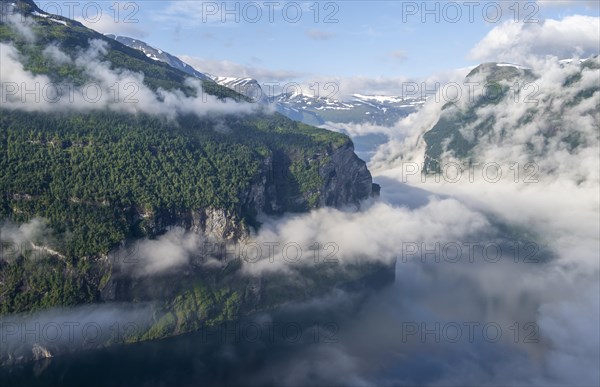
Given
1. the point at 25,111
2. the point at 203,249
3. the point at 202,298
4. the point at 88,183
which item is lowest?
the point at 202,298

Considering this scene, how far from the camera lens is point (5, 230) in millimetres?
162875

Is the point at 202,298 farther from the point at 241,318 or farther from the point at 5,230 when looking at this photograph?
the point at 5,230

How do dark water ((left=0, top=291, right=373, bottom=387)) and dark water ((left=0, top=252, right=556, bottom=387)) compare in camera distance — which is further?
dark water ((left=0, top=291, right=373, bottom=387))

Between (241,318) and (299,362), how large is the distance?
36539 mm

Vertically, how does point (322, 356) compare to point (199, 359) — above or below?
above

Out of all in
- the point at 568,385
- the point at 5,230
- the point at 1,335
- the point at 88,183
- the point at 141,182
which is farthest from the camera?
the point at 141,182

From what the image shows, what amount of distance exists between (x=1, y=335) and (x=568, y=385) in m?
155

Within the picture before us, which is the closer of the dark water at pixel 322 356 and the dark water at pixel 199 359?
the dark water at pixel 322 356

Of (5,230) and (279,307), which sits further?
(279,307)

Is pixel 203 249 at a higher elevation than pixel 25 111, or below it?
below

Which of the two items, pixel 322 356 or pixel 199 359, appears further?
pixel 322 356

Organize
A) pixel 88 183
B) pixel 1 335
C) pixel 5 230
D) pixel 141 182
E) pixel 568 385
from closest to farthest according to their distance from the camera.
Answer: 1. pixel 568 385
2. pixel 1 335
3. pixel 5 230
4. pixel 88 183
5. pixel 141 182

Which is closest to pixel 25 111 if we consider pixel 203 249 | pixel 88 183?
pixel 88 183

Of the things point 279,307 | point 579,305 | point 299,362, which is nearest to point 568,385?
point 579,305
